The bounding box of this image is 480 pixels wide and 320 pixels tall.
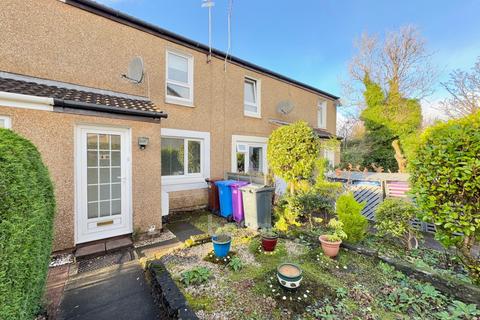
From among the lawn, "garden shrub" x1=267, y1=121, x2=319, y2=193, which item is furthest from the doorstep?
"garden shrub" x1=267, y1=121, x2=319, y2=193

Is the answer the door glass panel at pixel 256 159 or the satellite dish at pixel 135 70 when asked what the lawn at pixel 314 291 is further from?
the door glass panel at pixel 256 159

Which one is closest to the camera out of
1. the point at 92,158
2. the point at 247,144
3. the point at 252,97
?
the point at 92,158

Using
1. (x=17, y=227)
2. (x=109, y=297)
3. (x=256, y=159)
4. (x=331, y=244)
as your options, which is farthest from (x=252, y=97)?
(x=17, y=227)

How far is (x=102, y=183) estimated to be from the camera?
5895 millimetres

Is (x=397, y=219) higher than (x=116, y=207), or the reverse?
(x=116, y=207)

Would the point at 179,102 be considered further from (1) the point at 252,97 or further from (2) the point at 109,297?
(2) the point at 109,297

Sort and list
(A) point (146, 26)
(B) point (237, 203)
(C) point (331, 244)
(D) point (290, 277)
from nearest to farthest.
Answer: (D) point (290, 277) → (C) point (331, 244) → (B) point (237, 203) → (A) point (146, 26)

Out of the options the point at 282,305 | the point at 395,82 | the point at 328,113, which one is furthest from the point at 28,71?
the point at 395,82

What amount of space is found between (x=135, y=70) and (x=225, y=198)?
590 centimetres

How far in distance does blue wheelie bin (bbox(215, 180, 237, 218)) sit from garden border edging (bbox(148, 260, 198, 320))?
420cm

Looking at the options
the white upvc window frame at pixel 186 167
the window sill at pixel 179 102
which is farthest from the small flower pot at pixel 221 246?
the window sill at pixel 179 102

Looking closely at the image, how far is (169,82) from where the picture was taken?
906cm

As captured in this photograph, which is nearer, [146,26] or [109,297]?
[109,297]

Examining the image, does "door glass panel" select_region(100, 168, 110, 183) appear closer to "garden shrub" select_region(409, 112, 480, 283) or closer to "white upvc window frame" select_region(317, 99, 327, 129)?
"garden shrub" select_region(409, 112, 480, 283)
